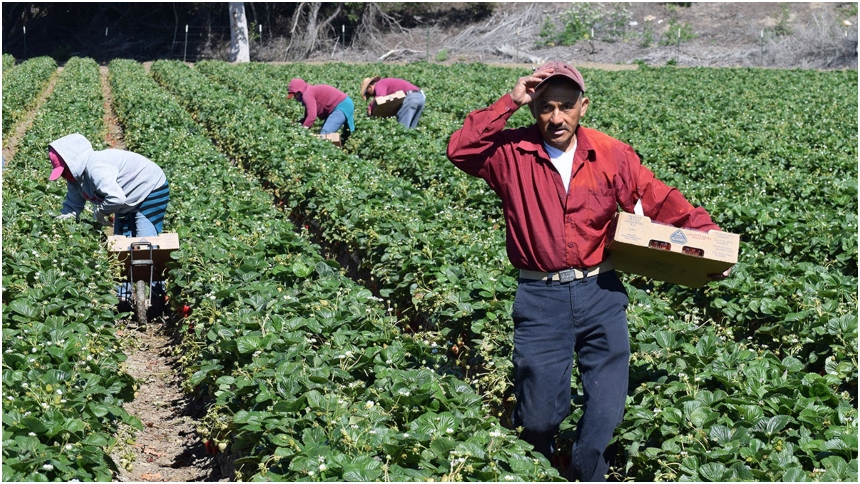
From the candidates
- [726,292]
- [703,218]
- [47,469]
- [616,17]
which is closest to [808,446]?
[703,218]

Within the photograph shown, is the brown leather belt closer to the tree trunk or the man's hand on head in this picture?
the man's hand on head

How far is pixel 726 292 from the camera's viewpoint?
6.36m

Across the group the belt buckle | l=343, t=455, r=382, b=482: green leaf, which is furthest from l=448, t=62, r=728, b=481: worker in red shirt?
l=343, t=455, r=382, b=482: green leaf

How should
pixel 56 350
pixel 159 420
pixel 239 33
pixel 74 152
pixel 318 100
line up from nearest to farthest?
1. pixel 56 350
2. pixel 159 420
3. pixel 74 152
4. pixel 318 100
5. pixel 239 33

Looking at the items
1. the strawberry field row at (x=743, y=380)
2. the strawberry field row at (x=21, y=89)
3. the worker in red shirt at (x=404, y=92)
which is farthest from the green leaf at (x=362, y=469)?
the strawberry field row at (x=21, y=89)

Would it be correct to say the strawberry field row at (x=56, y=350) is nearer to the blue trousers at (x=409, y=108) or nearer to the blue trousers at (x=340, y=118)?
the blue trousers at (x=340, y=118)

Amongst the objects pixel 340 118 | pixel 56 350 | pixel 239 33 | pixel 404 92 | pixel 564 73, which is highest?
pixel 239 33

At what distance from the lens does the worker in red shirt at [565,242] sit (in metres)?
3.93

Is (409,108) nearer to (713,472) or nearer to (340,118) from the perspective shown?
(340,118)

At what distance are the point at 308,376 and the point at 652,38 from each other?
41371 millimetres

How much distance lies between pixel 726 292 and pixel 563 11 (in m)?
41.4

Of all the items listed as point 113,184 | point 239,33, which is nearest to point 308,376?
point 113,184

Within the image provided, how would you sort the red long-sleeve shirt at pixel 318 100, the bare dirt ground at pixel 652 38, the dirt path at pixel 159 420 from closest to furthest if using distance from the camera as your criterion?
1. the dirt path at pixel 159 420
2. the red long-sleeve shirt at pixel 318 100
3. the bare dirt ground at pixel 652 38

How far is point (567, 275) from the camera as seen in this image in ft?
12.9
